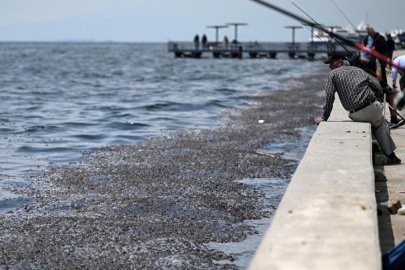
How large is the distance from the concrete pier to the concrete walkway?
464 mm

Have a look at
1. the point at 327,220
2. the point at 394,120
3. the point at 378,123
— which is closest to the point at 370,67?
the point at 394,120

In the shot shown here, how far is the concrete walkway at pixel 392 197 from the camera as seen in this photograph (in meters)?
5.75

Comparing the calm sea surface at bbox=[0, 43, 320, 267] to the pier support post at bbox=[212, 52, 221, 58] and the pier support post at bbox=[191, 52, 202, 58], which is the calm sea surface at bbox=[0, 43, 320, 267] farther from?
the pier support post at bbox=[191, 52, 202, 58]

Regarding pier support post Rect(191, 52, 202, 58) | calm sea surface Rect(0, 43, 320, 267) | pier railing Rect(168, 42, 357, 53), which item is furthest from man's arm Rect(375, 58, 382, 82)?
pier support post Rect(191, 52, 202, 58)

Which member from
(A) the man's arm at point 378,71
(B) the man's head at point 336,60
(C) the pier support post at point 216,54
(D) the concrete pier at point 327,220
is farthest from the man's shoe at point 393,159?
(C) the pier support post at point 216,54

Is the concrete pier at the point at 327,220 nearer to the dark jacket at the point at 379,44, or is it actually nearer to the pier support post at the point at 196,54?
the dark jacket at the point at 379,44

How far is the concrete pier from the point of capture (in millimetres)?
3846

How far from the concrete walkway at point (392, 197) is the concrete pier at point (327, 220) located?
1.52ft

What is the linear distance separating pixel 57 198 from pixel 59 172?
79.1 inches

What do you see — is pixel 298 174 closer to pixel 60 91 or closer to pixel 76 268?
pixel 76 268

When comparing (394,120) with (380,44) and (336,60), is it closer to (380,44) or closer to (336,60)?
(380,44)

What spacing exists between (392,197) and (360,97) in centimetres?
167

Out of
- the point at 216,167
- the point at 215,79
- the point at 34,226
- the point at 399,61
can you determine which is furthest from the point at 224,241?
the point at 215,79

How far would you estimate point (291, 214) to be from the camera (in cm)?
471
